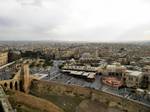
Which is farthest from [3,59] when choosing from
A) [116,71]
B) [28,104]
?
[28,104]

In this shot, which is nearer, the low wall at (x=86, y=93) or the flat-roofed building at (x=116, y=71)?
the low wall at (x=86, y=93)

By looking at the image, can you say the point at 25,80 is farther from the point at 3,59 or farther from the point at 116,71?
the point at 3,59

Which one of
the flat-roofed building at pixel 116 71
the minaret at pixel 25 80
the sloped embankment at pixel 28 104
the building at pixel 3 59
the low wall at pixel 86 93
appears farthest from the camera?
the building at pixel 3 59

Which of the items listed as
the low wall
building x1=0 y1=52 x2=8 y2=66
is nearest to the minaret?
the low wall

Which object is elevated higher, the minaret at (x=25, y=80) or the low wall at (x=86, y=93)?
the minaret at (x=25, y=80)

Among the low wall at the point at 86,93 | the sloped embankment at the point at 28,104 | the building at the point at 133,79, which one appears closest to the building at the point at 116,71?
the building at the point at 133,79

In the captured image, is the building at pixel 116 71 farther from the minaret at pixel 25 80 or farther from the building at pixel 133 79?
the minaret at pixel 25 80

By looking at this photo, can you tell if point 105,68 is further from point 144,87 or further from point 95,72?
point 144,87

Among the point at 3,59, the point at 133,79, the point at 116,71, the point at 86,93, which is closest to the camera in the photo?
the point at 86,93

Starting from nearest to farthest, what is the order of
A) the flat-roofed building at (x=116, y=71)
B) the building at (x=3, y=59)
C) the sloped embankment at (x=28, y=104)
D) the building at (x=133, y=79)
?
the sloped embankment at (x=28, y=104), the building at (x=133, y=79), the flat-roofed building at (x=116, y=71), the building at (x=3, y=59)
